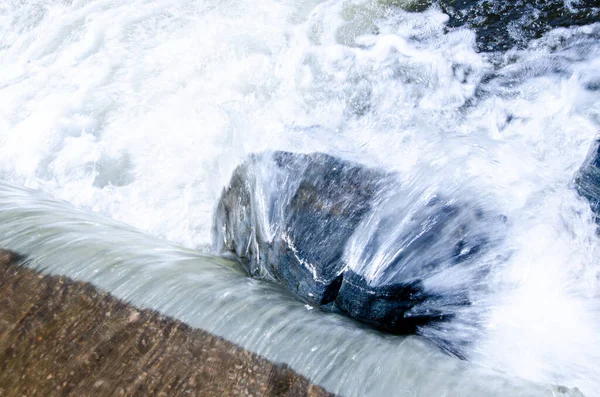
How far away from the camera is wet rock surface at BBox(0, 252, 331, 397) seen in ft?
6.66

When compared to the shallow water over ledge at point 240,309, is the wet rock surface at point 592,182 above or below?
above

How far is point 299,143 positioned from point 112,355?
1.41 m

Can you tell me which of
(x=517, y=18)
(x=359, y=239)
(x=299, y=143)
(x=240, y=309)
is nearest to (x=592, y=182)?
(x=359, y=239)

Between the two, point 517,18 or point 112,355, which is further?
point 517,18

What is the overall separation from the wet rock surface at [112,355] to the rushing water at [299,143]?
85 mm

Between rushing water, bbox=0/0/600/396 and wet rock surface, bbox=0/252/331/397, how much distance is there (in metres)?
0.08

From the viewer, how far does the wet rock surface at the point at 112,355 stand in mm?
2029

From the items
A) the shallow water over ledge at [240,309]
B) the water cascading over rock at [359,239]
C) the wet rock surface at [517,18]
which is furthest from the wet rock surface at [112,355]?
Result: the wet rock surface at [517,18]

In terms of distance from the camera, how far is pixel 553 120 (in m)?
3.52

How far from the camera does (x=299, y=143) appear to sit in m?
3.12

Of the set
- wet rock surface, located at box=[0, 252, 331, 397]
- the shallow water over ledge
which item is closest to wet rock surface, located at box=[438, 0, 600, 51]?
the shallow water over ledge

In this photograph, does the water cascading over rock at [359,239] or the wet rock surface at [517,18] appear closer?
the water cascading over rock at [359,239]

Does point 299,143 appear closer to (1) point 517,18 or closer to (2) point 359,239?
(2) point 359,239

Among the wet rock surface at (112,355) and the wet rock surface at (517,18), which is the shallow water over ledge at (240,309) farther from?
the wet rock surface at (517,18)
